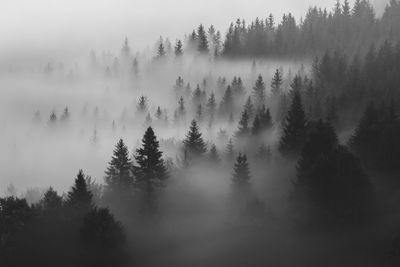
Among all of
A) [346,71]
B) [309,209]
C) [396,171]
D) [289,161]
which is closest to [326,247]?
[309,209]

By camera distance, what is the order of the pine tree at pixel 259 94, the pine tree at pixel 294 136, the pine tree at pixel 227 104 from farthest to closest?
the pine tree at pixel 227 104 < the pine tree at pixel 259 94 < the pine tree at pixel 294 136

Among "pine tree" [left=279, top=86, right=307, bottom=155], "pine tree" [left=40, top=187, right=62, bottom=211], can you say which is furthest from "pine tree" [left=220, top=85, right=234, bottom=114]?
"pine tree" [left=40, top=187, right=62, bottom=211]

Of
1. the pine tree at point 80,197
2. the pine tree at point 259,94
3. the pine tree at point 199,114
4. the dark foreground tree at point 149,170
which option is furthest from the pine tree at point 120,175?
the pine tree at point 199,114

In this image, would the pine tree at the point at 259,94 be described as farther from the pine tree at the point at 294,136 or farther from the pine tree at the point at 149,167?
the pine tree at the point at 149,167

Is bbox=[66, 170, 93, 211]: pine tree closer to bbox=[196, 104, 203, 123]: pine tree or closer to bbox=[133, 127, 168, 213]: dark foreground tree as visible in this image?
bbox=[133, 127, 168, 213]: dark foreground tree

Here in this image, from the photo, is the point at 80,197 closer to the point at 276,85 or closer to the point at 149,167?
the point at 149,167

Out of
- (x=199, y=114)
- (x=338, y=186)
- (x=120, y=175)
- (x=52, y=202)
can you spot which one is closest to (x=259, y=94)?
(x=199, y=114)

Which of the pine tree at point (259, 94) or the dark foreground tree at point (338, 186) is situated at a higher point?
the pine tree at point (259, 94)

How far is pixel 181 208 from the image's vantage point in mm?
96062

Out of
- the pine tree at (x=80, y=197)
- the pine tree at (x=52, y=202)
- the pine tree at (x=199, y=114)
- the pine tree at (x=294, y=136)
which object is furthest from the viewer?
the pine tree at (x=199, y=114)

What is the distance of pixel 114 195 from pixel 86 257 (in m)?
19.1

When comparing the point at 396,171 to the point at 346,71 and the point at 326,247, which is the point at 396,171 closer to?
the point at 326,247

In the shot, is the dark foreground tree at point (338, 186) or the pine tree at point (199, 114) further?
the pine tree at point (199, 114)

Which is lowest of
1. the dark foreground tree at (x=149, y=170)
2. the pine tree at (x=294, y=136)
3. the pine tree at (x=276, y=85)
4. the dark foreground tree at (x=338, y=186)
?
the dark foreground tree at (x=338, y=186)
